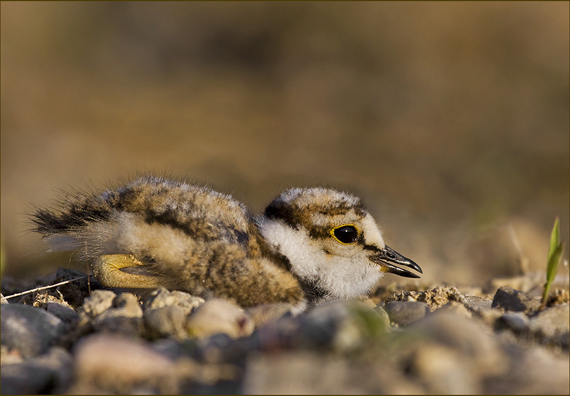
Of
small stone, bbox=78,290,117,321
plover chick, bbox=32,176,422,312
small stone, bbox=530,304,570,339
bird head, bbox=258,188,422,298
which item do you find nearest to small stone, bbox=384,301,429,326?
small stone, bbox=530,304,570,339

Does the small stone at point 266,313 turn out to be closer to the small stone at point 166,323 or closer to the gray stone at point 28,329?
the small stone at point 166,323

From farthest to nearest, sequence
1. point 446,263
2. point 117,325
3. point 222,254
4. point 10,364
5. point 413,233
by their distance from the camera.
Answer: point 413,233 → point 446,263 → point 222,254 → point 117,325 → point 10,364

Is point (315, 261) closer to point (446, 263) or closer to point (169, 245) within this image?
point (169, 245)

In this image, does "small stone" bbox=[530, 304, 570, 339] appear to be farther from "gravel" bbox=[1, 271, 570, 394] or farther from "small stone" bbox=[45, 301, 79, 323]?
"small stone" bbox=[45, 301, 79, 323]

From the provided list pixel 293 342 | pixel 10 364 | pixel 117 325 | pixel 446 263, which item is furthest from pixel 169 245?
pixel 446 263

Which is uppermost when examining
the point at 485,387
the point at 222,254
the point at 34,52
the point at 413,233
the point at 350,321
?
the point at 34,52

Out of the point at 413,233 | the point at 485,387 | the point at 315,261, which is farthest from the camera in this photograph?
the point at 413,233

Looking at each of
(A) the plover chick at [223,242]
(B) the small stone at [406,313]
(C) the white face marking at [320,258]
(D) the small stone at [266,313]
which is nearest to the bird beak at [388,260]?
(A) the plover chick at [223,242]
